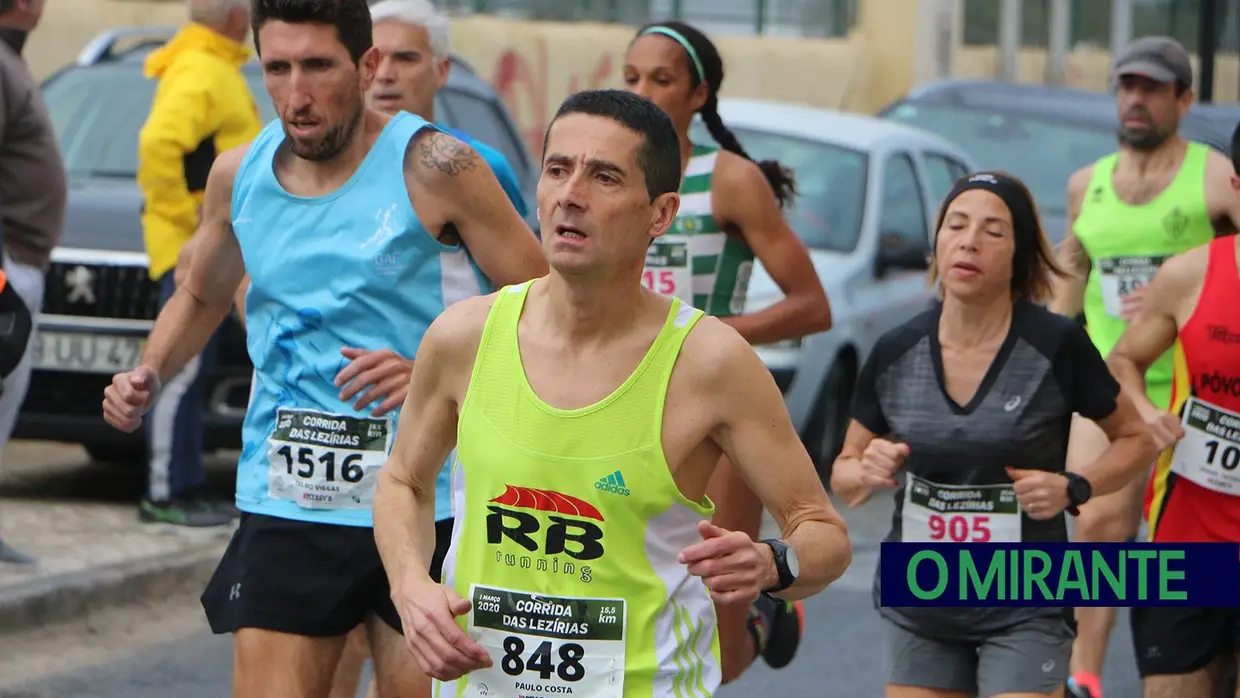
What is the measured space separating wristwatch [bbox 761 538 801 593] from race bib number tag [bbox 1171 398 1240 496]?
93.6 inches

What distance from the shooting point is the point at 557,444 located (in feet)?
12.7

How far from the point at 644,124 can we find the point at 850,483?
1.86m

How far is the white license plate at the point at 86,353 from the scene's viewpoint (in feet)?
31.1

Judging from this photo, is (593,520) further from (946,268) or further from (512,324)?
(946,268)

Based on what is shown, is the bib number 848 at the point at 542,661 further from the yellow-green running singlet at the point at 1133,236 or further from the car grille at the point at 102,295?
the car grille at the point at 102,295

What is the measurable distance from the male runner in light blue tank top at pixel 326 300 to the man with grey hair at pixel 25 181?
3.26 m

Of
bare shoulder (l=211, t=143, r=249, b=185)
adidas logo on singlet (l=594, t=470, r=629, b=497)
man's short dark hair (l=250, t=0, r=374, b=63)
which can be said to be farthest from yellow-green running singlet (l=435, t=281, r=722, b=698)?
bare shoulder (l=211, t=143, r=249, b=185)

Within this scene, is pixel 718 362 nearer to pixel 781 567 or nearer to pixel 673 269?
pixel 781 567

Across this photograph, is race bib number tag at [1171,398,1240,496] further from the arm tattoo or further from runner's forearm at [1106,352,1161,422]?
the arm tattoo

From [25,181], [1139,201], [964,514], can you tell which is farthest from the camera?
[1139,201]

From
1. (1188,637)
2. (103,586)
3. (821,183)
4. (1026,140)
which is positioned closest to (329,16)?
(1188,637)

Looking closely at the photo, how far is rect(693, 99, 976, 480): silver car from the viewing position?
11.4m

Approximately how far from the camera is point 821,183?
12.2 m

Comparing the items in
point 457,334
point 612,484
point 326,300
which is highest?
point 457,334
